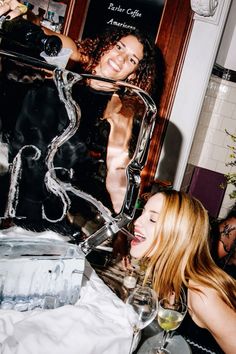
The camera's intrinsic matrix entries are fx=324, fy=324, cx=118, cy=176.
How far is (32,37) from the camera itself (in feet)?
2.82

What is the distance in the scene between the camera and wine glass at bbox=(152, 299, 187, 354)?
1.01 metres

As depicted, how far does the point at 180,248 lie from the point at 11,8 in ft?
3.64

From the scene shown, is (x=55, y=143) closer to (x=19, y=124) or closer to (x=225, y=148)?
(x=19, y=124)

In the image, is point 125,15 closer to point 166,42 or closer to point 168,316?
point 166,42

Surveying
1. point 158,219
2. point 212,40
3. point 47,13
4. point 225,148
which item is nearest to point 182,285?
point 158,219

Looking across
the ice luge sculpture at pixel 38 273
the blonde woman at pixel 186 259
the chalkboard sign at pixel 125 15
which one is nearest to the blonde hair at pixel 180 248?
the blonde woman at pixel 186 259

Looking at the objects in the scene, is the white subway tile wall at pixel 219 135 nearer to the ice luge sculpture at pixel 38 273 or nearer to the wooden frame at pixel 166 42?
the wooden frame at pixel 166 42

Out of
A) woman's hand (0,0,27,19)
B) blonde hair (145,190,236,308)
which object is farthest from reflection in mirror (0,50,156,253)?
blonde hair (145,190,236,308)

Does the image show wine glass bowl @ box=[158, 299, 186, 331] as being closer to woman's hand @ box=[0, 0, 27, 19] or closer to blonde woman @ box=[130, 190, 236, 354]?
blonde woman @ box=[130, 190, 236, 354]

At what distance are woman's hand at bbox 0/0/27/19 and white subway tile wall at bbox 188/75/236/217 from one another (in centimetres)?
300

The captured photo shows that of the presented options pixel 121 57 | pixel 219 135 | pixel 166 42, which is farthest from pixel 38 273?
pixel 219 135

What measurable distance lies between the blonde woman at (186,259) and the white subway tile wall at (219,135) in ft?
7.60

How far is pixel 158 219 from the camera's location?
146 centimetres

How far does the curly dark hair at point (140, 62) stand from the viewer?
68.7 inches
